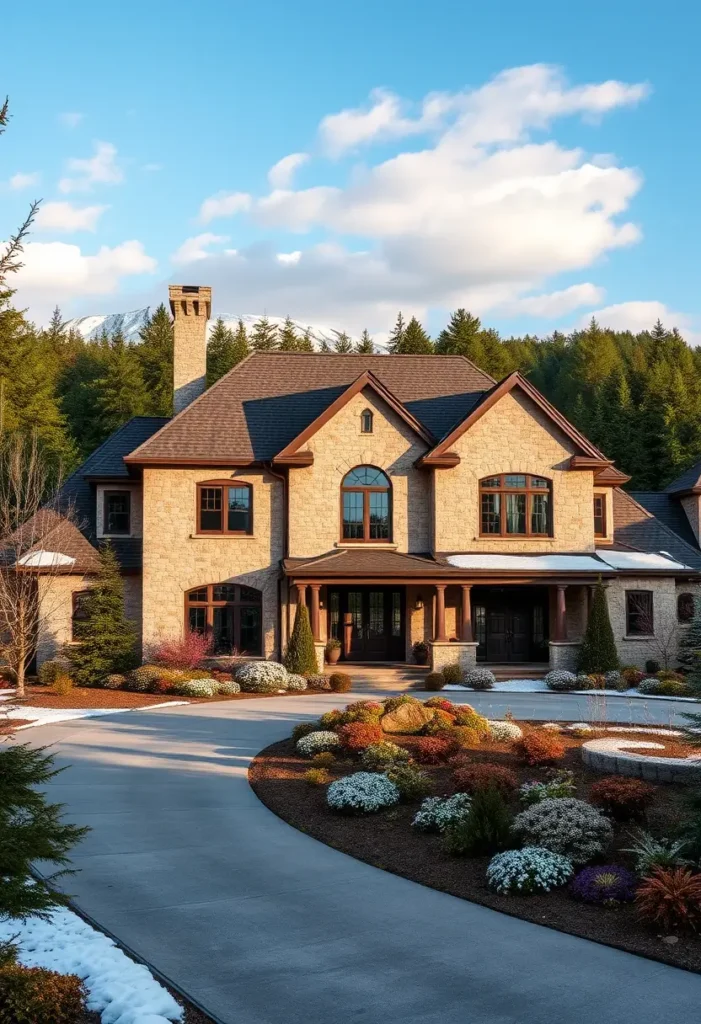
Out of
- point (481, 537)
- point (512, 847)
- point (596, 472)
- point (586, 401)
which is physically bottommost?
point (512, 847)

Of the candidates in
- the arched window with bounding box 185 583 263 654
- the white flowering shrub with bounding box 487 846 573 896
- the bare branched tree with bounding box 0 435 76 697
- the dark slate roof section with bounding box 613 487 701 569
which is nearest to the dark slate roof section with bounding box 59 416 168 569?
the bare branched tree with bounding box 0 435 76 697

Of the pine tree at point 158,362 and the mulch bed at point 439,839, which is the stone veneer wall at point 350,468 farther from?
the pine tree at point 158,362

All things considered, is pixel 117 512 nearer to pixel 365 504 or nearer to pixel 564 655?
pixel 365 504

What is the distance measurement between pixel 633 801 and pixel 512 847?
187 cm

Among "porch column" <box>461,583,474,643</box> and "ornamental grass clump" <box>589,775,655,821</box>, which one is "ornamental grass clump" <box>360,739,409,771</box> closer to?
"ornamental grass clump" <box>589,775,655,821</box>

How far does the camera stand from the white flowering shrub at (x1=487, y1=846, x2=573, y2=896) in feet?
31.3

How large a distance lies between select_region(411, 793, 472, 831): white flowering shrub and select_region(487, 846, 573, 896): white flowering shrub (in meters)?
1.42

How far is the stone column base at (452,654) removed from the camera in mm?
27688

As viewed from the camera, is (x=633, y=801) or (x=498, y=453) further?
(x=498, y=453)

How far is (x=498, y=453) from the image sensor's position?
29.8 meters

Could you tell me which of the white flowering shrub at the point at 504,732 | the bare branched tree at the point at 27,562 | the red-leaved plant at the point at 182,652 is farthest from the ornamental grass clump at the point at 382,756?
the red-leaved plant at the point at 182,652

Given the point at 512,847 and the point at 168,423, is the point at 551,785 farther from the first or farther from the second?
the point at 168,423

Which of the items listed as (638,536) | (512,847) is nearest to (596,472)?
(638,536)

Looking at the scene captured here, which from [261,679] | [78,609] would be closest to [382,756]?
[261,679]
